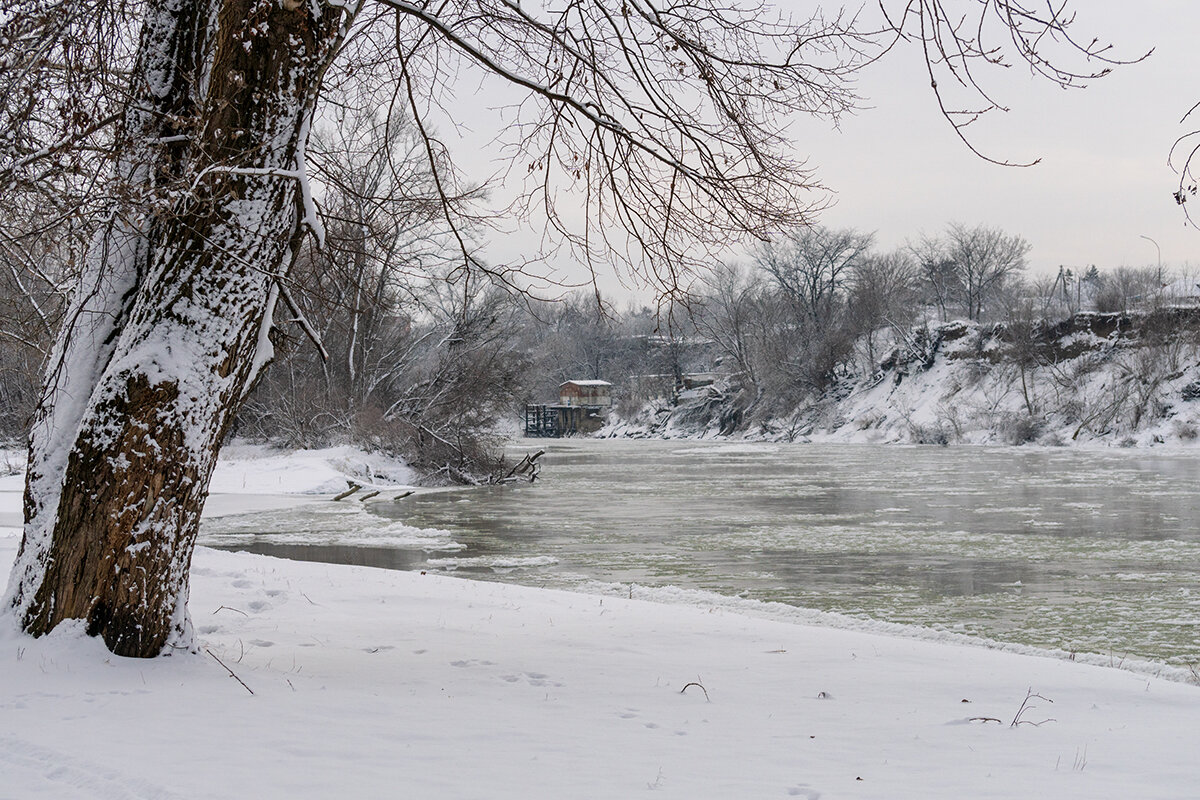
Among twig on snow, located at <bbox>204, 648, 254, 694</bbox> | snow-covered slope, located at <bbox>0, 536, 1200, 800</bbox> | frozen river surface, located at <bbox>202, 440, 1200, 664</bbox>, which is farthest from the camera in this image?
frozen river surface, located at <bbox>202, 440, 1200, 664</bbox>

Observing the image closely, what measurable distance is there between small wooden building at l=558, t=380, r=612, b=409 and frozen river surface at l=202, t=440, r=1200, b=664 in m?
72.5

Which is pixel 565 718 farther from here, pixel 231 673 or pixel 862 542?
pixel 862 542

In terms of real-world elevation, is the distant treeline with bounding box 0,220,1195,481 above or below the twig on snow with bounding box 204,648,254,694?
above

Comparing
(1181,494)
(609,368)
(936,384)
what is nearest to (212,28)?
(1181,494)

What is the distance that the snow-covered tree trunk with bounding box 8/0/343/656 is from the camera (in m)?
5.39

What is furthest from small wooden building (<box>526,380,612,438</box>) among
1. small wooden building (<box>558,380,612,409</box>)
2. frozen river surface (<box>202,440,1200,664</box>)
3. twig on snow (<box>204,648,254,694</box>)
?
twig on snow (<box>204,648,254,694</box>)

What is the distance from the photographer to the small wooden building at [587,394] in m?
104

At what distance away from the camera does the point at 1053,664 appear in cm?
739

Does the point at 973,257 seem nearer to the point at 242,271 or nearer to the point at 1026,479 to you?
the point at 1026,479

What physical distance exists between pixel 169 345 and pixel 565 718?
286 cm

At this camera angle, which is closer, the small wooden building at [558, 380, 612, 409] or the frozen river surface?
the frozen river surface

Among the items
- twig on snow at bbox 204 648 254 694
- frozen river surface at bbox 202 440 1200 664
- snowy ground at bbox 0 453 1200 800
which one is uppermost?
twig on snow at bbox 204 648 254 694

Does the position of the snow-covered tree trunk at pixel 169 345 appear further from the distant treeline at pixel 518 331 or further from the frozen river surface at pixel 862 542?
the frozen river surface at pixel 862 542

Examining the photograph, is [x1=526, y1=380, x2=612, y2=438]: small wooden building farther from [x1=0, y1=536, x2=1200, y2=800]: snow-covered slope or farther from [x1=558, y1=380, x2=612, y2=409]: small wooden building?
[x1=0, y1=536, x2=1200, y2=800]: snow-covered slope
